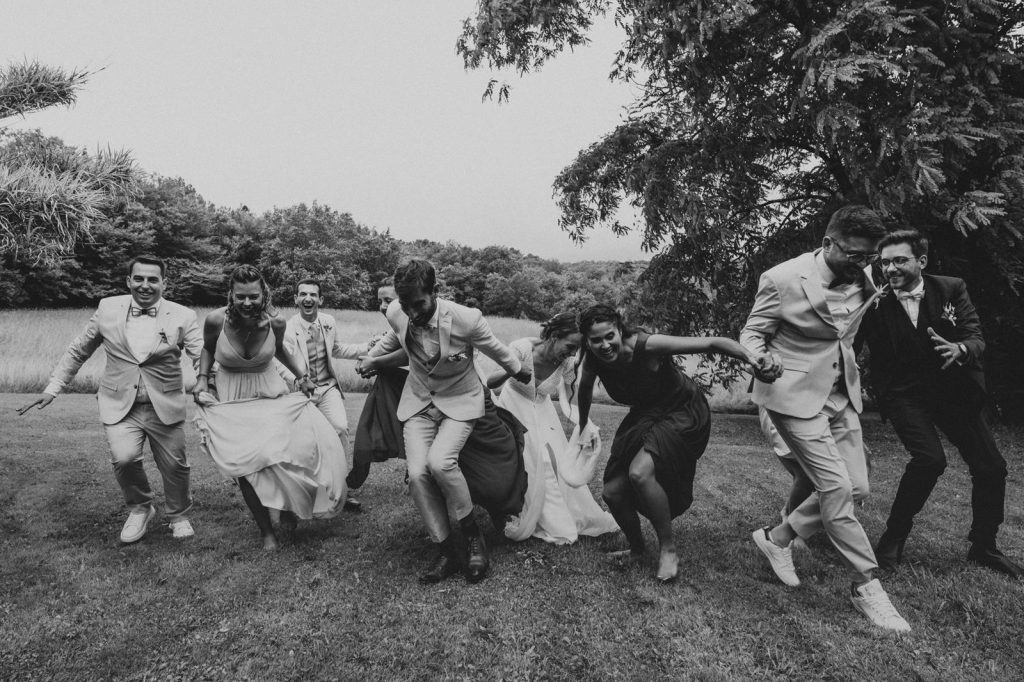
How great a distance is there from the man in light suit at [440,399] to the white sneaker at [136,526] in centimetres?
269

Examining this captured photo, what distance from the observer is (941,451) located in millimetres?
4410

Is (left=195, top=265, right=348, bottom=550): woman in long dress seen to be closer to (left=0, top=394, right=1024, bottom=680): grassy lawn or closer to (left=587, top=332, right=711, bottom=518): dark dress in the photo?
(left=0, top=394, right=1024, bottom=680): grassy lawn

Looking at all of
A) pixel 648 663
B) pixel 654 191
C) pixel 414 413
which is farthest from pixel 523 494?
pixel 654 191

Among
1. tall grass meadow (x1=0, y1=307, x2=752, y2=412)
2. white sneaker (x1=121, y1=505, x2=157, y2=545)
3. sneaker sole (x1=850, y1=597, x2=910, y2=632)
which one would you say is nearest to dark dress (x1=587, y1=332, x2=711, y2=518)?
sneaker sole (x1=850, y1=597, x2=910, y2=632)

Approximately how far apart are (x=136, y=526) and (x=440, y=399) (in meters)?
3.08

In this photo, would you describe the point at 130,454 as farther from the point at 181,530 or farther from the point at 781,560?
the point at 781,560

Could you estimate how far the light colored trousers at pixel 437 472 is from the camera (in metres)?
4.36

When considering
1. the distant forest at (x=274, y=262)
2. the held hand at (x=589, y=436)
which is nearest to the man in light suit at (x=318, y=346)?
the held hand at (x=589, y=436)

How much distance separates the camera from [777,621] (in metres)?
3.74

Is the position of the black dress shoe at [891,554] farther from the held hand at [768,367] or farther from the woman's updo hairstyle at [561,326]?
the woman's updo hairstyle at [561,326]

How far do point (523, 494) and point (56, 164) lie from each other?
578 cm

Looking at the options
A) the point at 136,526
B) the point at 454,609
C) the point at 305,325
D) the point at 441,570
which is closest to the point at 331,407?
the point at 305,325

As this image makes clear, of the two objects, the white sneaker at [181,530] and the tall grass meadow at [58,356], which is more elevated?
the white sneaker at [181,530]

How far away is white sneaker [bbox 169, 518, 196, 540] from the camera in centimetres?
527
